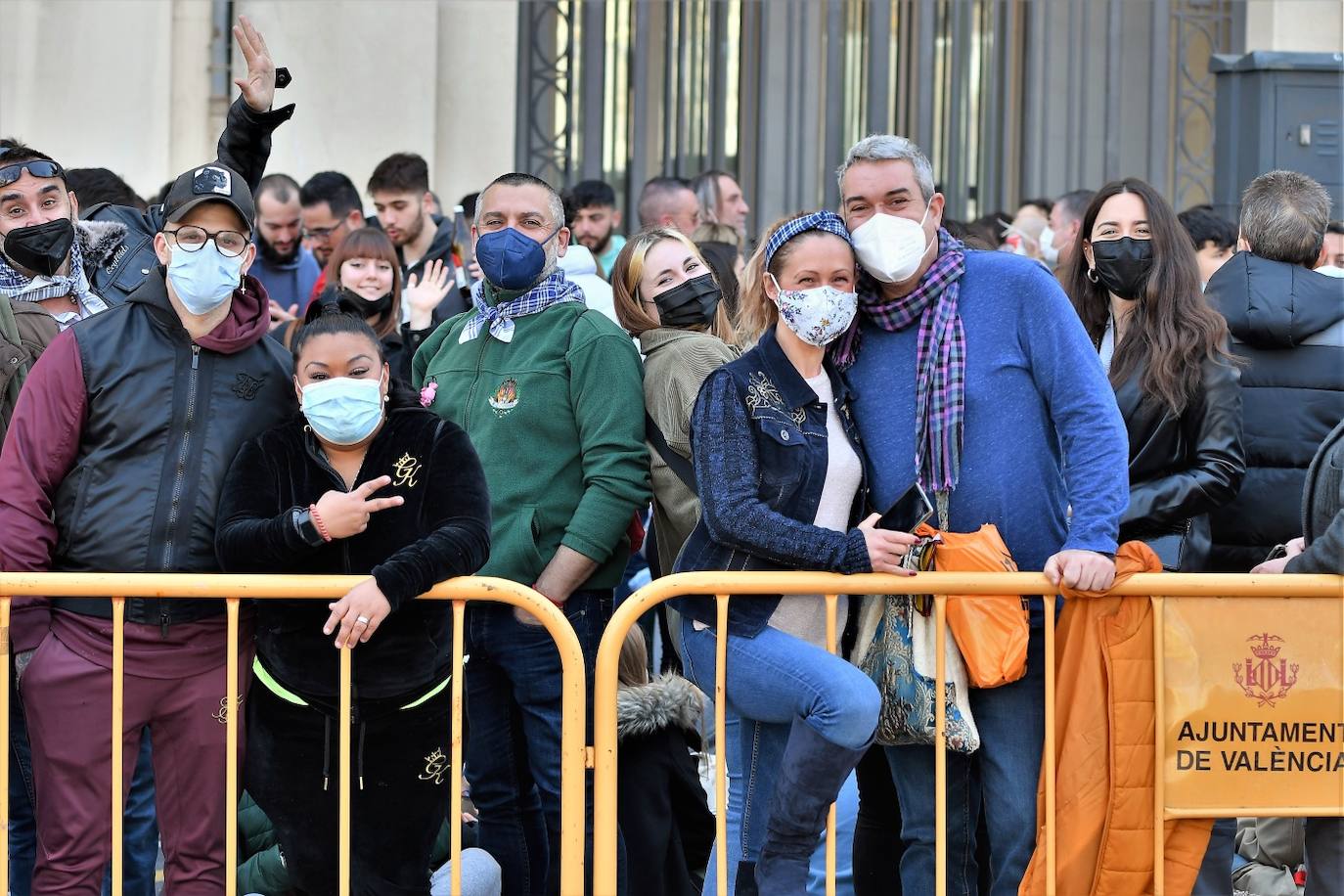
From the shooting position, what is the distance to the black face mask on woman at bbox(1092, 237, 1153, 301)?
509cm

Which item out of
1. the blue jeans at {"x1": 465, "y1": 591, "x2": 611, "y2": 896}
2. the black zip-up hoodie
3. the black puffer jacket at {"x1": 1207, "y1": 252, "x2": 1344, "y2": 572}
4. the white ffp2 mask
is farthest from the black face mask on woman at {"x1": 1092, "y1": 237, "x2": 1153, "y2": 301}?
the black zip-up hoodie

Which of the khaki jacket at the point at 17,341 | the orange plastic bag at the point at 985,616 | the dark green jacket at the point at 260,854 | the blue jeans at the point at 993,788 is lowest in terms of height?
the dark green jacket at the point at 260,854

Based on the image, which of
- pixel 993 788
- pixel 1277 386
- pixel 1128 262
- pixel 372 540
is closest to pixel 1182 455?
pixel 1128 262

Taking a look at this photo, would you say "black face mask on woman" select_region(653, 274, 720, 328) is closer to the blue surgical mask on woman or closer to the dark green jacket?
the blue surgical mask on woman

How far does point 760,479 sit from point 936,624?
56 cm

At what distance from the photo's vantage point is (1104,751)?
422cm

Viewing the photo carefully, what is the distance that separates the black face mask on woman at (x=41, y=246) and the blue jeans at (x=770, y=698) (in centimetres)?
236

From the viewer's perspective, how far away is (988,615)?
4199 millimetres

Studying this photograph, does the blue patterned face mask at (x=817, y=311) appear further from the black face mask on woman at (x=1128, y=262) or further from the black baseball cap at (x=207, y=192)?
the black baseball cap at (x=207, y=192)

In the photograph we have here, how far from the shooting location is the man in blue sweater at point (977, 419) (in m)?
4.24

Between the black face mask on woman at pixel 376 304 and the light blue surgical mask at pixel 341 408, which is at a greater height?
the black face mask on woman at pixel 376 304

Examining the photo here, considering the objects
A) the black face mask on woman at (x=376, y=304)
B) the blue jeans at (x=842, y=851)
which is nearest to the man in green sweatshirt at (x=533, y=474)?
the blue jeans at (x=842, y=851)

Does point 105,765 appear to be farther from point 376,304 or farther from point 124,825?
point 376,304

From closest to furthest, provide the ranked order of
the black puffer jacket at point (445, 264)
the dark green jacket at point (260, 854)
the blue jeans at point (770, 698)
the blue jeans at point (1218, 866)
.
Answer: the blue jeans at point (770, 698), the blue jeans at point (1218, 866), the dark green jacket at point (260, 854), the black puffer jacket at point (445, 264)
